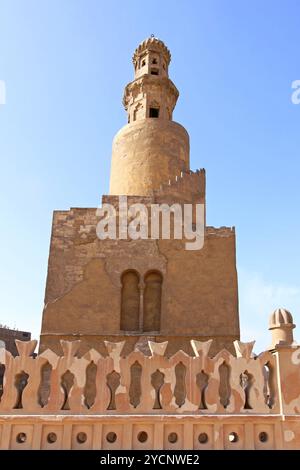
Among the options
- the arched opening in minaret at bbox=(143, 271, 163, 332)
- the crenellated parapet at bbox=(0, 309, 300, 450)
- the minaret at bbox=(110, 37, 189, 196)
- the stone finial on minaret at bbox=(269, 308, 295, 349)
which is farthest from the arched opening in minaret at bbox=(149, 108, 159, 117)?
the crenellated parapet at bbox=(0, 309, 300, 450)

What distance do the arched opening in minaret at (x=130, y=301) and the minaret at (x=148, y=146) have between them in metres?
2.83

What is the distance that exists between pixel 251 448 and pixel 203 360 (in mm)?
1163

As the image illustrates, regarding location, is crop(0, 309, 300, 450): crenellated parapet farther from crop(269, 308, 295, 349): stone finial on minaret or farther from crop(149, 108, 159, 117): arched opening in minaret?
crop(149, 108, 159, 117): arched opening in minaret

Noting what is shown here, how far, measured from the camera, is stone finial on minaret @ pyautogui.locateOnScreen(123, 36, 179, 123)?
16.7 metres

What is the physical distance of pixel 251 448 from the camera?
16.4 feet

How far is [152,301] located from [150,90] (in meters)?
9.61

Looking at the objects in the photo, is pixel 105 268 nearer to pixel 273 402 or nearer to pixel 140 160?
pixel 140 160

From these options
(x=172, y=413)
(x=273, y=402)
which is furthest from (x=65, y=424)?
(x=273, y=402)

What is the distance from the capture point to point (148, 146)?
14.3m

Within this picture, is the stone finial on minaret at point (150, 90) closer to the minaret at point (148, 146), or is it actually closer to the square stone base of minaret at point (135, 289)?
the minaret at point (148, 146)

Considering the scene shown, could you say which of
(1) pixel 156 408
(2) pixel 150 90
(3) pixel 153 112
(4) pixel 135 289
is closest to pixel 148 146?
(3) pixel 153 112

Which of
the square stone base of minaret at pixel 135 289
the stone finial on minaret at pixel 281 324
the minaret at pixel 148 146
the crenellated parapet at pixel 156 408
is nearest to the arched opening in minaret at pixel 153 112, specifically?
the minaret at pixel 148 146

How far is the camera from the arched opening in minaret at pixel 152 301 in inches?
436
